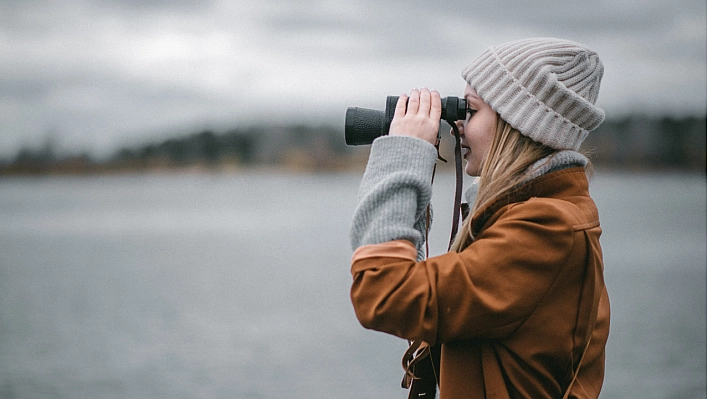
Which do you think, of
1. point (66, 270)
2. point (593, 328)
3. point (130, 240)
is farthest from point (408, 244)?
point (130, 240)

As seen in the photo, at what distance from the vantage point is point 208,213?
81.3 ft

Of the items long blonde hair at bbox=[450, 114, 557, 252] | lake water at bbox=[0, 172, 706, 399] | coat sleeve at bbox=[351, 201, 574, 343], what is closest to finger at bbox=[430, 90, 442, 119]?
long blonde hair at bbox=[450, 114, 557, 252]

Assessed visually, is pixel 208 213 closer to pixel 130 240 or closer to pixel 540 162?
pixel 130 240

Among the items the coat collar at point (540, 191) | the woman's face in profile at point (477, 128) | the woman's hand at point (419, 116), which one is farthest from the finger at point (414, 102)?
the coat collar at point (540, 191)

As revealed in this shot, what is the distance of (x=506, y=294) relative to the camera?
3.80 ft

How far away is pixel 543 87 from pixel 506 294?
1.32ft

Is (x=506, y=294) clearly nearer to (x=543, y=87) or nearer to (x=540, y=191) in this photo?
(x=540, y=191)

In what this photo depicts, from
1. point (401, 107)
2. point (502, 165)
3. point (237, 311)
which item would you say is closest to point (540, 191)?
point (502, 165)

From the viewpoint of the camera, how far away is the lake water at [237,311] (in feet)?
18.5

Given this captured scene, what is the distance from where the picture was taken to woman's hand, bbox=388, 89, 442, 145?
130 centimetres

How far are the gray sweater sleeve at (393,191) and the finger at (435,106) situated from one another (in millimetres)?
81

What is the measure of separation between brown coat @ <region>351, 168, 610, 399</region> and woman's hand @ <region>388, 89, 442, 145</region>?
0.61 ft

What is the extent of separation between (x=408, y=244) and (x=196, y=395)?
4.48 m

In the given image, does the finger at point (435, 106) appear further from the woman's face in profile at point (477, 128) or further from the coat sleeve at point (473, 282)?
the coat sleeve at point (473, 282)
